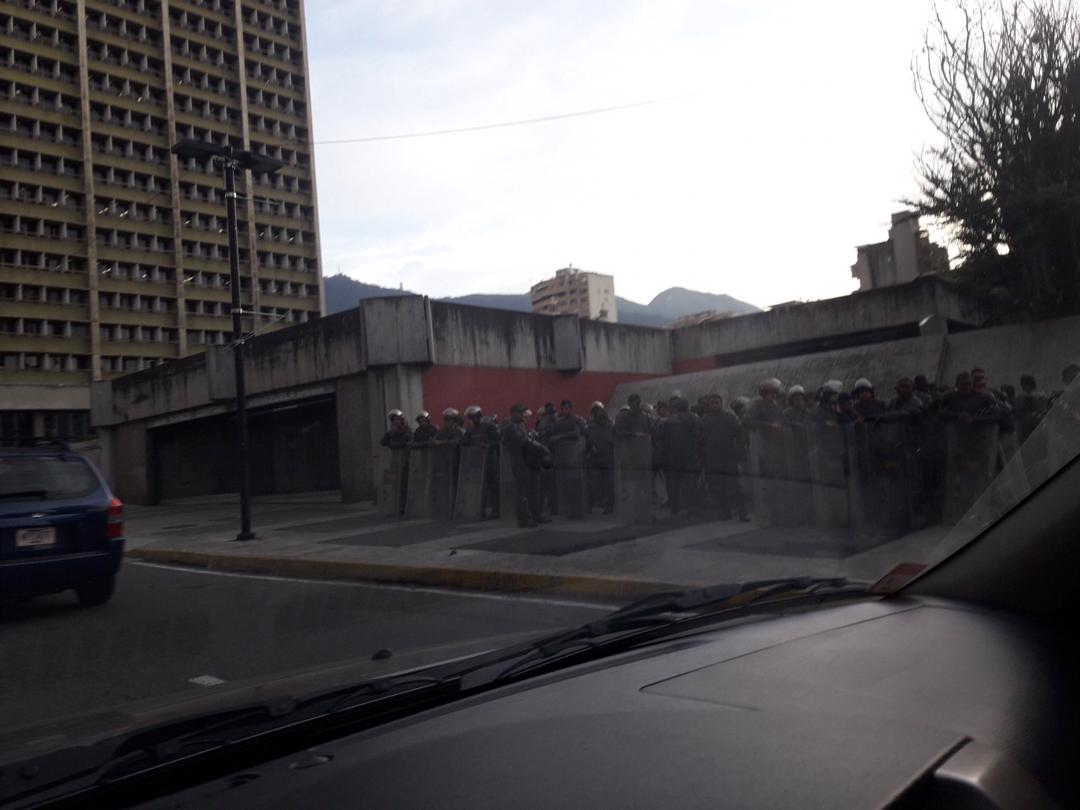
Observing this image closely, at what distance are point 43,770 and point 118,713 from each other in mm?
479

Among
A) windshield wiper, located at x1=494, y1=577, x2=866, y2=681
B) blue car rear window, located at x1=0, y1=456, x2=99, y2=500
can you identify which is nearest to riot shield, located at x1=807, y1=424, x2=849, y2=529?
windshield wiper, located at x1=494, y1=577, x2=866, y2=681

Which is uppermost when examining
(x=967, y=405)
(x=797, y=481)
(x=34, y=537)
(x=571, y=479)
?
(x=967, y=405)

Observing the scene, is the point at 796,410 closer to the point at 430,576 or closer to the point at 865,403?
the point at 865,403

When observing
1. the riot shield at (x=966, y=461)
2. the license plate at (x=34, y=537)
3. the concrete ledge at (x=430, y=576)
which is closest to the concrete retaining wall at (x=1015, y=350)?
the riot shield at (x=966, y=461)

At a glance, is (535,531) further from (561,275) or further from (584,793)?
(561,275)

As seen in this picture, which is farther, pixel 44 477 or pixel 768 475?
pixel 768 475

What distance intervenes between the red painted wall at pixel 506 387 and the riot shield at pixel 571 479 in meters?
7.41

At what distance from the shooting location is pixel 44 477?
314 inches

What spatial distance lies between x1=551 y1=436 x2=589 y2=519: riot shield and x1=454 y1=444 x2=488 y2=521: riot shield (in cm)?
139

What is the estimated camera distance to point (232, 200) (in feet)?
47.8

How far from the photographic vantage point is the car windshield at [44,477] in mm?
7691

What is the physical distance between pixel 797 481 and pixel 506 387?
1254 cm

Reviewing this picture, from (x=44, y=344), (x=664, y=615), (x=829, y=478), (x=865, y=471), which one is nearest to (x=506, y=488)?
(x=829, y=478)

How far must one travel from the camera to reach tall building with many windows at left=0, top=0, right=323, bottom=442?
6112 centimetres
